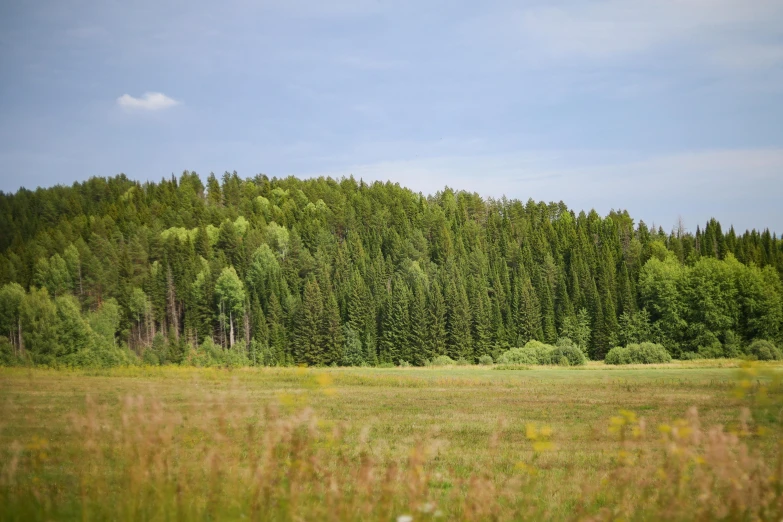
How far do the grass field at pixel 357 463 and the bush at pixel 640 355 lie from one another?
175ft

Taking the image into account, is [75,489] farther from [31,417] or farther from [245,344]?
[245,344]

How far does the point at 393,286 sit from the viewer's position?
109 m

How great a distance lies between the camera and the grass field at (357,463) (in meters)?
6.02

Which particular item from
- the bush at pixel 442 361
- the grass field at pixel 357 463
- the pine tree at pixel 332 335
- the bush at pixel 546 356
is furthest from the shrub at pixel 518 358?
the grass field at pixel 357 463

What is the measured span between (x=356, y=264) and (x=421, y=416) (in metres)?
97.1

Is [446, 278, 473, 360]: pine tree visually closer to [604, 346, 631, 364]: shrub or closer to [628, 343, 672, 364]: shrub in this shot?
[604, 346, 631, 364]: shrub

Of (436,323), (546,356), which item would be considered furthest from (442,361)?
(546,356)

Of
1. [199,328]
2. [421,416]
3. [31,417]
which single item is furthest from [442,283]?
[31,417]

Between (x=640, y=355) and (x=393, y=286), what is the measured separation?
4553cm

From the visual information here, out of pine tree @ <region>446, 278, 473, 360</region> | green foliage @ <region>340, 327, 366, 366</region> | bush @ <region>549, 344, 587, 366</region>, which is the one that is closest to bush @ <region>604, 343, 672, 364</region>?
bush @ <region>549, 344, 587, 366</region>

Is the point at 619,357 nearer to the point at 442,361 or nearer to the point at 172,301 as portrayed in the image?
the point at 442,361

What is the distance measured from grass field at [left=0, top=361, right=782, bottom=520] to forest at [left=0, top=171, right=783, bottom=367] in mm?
54041

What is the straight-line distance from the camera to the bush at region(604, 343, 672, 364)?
73938 millimetres

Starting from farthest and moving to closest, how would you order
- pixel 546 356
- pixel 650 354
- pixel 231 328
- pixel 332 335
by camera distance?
1. pixel 231 328
2. pixel 332 335
3. pixel 546 356
4. pixel 650 354
